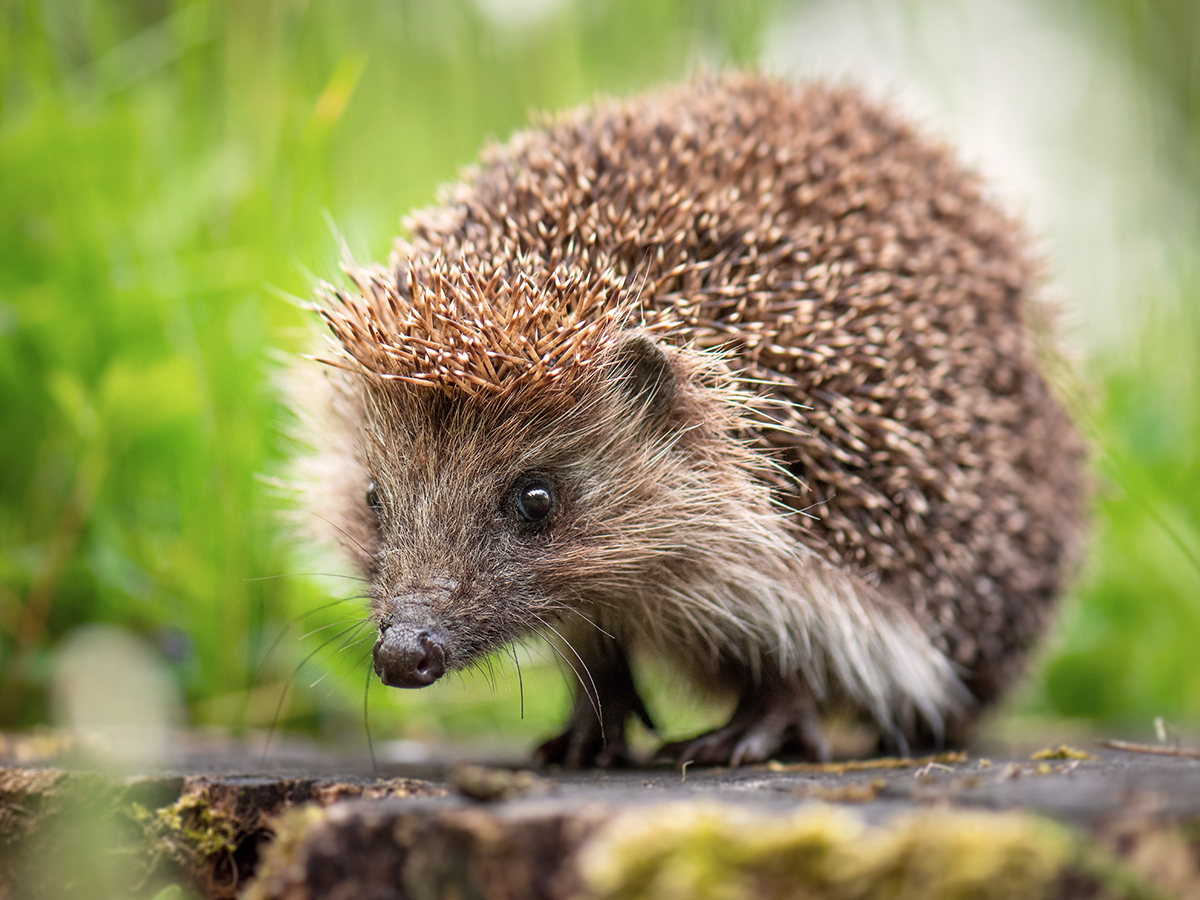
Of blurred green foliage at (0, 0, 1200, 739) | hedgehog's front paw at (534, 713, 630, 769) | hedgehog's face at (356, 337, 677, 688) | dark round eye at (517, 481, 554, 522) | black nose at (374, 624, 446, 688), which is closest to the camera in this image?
black nose at (374, 624, 446, 688)

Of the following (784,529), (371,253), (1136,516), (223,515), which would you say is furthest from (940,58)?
(223,515)

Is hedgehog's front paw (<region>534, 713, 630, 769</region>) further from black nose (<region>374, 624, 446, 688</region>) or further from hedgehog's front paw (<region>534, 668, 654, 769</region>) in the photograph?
black nose (<region>374, 624, 446, 688</region>)

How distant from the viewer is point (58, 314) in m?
3.59

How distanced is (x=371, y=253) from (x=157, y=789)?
2.27 m

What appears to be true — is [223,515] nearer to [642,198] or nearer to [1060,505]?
[642,198]

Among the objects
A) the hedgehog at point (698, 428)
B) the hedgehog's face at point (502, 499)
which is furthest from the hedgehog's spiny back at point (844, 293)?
the hedgehog's face at point (502, 499)

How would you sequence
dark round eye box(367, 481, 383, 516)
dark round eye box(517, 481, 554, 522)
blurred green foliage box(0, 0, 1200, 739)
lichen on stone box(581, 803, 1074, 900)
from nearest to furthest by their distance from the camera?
1. lichen on stone box(581, 803, 1074, 900)
2. dark round eye box(517, 481, 554, 522)
3. dark round eye box(367, 481, 383, 516)
4. blurred green foliage box(0, 0, 1200, 739)

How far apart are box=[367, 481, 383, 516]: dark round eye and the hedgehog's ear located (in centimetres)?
63

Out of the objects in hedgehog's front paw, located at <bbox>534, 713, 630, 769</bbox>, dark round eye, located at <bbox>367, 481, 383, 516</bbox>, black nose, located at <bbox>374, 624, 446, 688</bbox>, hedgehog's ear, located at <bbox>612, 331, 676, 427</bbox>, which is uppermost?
hedgehog's ear, located at <bbox>612, 331, 676, 427</bbox>

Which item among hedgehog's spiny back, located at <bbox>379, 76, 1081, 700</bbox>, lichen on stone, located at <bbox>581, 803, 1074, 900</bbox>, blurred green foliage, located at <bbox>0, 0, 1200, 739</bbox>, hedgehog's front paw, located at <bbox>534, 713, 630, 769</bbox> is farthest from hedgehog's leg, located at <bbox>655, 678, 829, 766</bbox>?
lichen on stone, located at <bbox>581, 803, 1074, 900</bbox>

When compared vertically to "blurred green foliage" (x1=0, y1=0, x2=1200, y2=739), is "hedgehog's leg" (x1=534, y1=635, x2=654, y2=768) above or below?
below

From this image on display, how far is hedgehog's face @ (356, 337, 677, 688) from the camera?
2.47 m

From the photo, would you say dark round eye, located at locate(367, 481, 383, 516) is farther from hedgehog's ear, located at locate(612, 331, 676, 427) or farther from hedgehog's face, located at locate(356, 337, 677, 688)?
hedgehog's ear, located at locate(612, 331, 676, 427)

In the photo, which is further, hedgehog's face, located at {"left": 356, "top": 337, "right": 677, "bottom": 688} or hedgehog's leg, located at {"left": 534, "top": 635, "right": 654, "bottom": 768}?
hedgehog's leg, located at {"left": 534, "top": 635, "right": 654, "bottom": 768}
